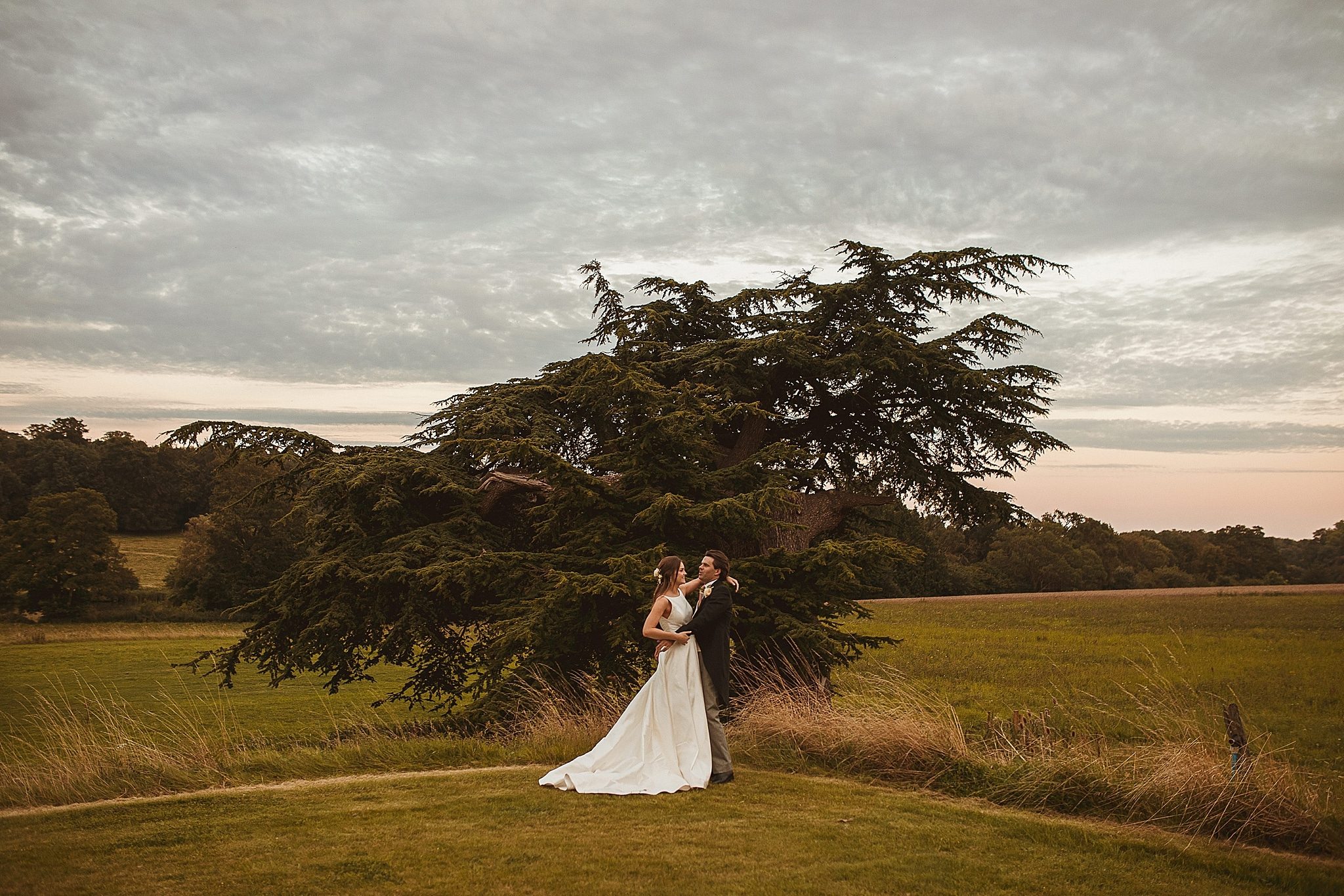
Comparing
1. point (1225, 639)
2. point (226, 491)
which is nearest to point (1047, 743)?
point (1225, 639)

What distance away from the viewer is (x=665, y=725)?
8.81 meters

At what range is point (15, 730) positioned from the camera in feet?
72.0

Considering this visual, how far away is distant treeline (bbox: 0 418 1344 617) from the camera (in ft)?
189

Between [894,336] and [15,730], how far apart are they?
22857 mm

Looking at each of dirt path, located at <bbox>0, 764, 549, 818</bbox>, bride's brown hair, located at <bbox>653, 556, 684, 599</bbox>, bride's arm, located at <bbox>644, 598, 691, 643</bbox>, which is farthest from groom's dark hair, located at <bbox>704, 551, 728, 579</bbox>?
dirt path, located at <bbox>0, 764, 549, 818</bbox>

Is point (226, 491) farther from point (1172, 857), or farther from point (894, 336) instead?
point (1172, 857)

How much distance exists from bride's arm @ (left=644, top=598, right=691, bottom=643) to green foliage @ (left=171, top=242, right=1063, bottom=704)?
347 centimetres

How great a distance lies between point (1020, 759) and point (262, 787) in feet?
25.7

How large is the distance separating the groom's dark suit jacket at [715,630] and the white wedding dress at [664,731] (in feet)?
0.38

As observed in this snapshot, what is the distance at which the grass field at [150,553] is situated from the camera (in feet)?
228

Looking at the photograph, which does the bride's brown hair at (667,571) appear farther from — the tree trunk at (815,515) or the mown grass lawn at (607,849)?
the tree trunk at (815,515)

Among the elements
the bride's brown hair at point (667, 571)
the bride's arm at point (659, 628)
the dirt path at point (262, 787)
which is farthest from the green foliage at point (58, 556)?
the bride's arm at point (659, 628)

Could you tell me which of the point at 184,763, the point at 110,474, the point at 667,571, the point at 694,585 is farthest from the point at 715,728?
the point at 110,474

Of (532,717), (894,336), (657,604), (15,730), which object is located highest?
(894,336)
